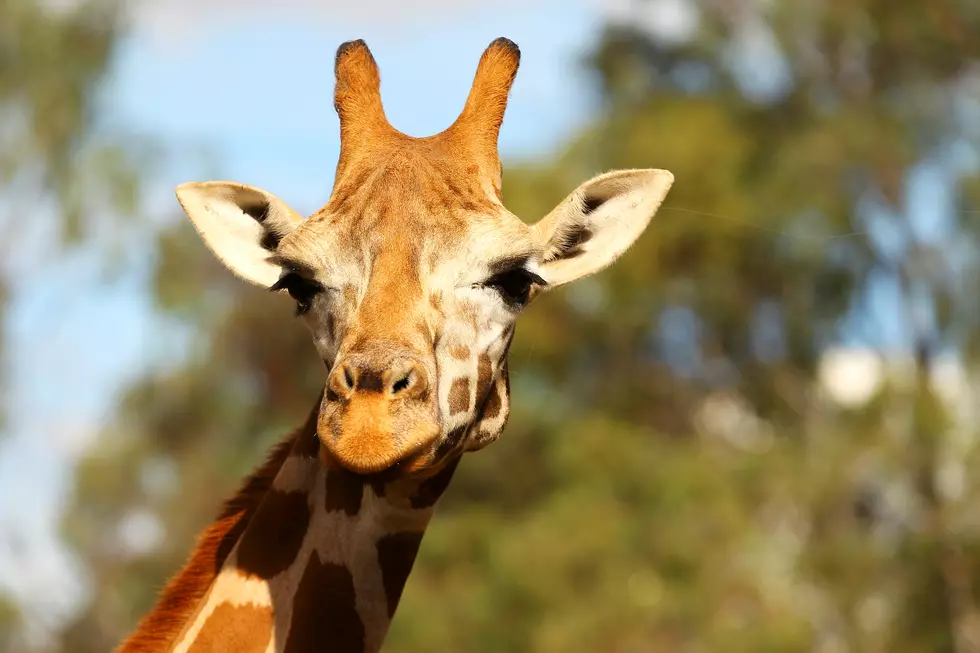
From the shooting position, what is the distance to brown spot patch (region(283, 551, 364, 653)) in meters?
5.31

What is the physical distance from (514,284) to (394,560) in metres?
1.16

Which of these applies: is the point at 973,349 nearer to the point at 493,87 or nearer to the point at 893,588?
the point at 893,588

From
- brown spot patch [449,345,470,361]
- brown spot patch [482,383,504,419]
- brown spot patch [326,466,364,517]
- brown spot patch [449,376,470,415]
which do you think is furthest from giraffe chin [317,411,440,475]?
brown spot patch [482,383,504,419]

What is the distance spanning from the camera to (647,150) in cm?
3950

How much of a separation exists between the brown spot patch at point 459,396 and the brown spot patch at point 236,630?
1023 mm

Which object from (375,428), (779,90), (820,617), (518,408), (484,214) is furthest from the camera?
(779,90)

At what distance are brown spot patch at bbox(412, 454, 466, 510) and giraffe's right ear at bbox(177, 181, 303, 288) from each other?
105 centimetres

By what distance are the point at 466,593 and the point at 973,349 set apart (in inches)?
482

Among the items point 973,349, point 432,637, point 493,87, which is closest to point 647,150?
point 973,349

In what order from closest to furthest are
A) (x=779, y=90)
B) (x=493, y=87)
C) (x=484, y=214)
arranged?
(x=484, y=214) → (x=493, y=87) → (x=779, y=90)

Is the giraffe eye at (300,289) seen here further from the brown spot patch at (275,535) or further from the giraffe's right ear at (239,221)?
the brown spot patch at (275,535)

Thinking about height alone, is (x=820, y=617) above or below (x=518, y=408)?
below

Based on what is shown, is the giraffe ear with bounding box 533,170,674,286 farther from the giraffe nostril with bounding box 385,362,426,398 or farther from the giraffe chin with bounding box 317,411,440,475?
the giraffe chin with bounding box 317,411,440,475

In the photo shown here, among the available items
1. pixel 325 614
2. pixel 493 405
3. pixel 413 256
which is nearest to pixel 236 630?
pixel 325 614
